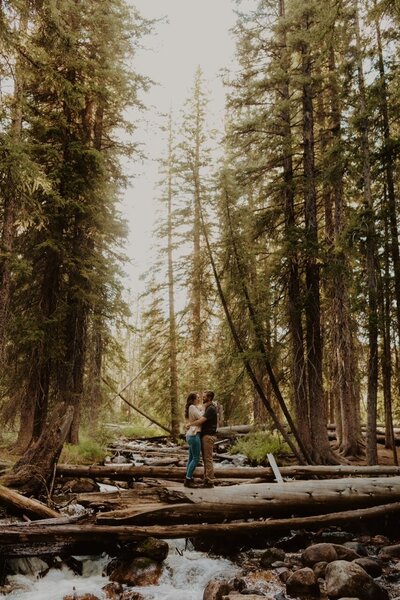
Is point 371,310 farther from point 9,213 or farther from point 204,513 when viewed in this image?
point 9,213

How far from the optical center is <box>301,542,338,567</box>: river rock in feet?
24.5

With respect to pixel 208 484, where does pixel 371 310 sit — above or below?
above

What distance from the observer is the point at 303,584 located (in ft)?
21.4

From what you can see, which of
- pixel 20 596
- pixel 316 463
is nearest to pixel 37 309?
pixel 20 596

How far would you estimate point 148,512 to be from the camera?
7730 mm

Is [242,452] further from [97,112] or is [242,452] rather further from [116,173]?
[97,112]

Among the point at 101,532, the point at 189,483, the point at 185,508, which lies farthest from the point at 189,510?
the point at 101,532

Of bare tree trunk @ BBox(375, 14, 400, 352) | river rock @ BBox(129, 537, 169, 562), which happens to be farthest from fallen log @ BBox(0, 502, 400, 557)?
bare tree trunk @ BBox(375, 14, 400, 352)

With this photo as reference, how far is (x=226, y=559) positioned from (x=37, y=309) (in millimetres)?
9458

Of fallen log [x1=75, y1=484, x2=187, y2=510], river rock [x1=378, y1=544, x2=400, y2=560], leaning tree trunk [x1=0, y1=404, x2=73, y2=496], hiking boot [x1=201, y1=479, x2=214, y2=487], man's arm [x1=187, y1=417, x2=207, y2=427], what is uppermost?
man's arm [x1=187, y1=417, x2=207, y2=427]

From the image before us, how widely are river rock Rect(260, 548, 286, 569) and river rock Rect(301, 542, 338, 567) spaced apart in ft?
1.25

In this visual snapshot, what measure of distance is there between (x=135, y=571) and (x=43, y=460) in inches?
138

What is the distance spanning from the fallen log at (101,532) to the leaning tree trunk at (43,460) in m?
2.27

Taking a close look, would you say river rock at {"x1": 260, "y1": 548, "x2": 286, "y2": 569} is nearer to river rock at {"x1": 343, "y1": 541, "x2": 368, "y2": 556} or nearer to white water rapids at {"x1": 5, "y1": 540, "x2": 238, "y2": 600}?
white water rapids at {"x1": 5, "y1": 540, "x2": 238, "y2": 600}
